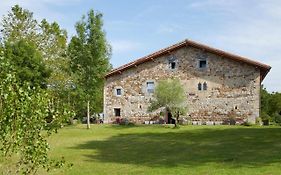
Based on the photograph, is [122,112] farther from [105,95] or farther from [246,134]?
[246,134]

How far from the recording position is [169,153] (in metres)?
24.2

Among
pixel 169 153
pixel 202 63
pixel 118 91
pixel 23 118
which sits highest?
pixel 202 63

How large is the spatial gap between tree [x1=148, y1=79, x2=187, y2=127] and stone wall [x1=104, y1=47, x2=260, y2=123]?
442 cm

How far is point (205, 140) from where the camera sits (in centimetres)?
2942

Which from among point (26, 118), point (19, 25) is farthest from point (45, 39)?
point (26, 118)

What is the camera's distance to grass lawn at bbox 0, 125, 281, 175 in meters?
18.7

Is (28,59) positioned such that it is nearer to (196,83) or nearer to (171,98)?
(171,98)

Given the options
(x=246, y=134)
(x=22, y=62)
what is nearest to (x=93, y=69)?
(x=22, y=62)

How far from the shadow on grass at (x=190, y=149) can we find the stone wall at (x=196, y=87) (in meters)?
14.1

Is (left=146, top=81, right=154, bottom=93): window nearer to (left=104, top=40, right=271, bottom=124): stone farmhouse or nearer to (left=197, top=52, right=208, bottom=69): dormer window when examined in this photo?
(left=104, top=40, right=271, bottom=124): stone farmhouse

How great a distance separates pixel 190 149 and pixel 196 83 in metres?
23.0

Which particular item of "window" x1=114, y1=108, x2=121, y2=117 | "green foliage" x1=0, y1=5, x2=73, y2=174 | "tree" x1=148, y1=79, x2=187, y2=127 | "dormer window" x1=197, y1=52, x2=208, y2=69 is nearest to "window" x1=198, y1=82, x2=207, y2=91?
"dormer window" x1=197, y1=52, x2=208, y2=69

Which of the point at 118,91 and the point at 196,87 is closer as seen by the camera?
the point at 196,87

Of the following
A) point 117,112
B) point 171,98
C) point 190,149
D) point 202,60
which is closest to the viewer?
point 190,149
